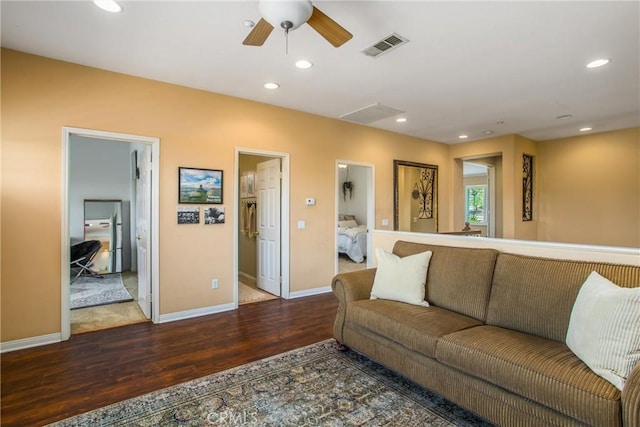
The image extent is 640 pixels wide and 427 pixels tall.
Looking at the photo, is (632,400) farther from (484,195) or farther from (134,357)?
(484,195)

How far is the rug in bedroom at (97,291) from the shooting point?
4.33 meters

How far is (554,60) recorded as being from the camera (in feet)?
10.1

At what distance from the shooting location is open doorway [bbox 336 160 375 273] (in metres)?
6.73

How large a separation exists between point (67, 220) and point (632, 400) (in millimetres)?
4234

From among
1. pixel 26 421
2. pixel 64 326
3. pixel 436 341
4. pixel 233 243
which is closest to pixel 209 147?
pixel 233 243

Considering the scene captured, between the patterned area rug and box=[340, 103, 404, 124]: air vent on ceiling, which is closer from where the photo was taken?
the patterned area rug

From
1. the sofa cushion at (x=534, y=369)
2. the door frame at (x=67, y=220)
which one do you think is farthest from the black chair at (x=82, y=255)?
the sofa cushion at (x=534, y=369)

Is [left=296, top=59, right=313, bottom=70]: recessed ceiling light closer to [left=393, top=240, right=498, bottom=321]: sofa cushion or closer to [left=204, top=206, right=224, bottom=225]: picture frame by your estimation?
[left=204, top=206, right=224, bottom=225]: picture frame

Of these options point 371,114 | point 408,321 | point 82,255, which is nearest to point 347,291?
point 408,321

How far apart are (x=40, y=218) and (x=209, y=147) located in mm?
1791

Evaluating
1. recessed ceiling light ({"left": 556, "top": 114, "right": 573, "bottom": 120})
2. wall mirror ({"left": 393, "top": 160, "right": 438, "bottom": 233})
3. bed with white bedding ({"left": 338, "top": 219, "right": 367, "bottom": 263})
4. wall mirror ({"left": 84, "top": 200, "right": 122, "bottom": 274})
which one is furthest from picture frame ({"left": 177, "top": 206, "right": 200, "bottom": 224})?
recessed ceiling light ({"left": 556, "top": 114, "right": 573, "bottom": 120})

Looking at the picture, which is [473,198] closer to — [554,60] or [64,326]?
[554,60]

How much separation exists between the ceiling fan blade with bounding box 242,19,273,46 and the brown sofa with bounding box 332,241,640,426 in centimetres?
202

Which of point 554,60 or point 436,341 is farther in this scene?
point 554,60
